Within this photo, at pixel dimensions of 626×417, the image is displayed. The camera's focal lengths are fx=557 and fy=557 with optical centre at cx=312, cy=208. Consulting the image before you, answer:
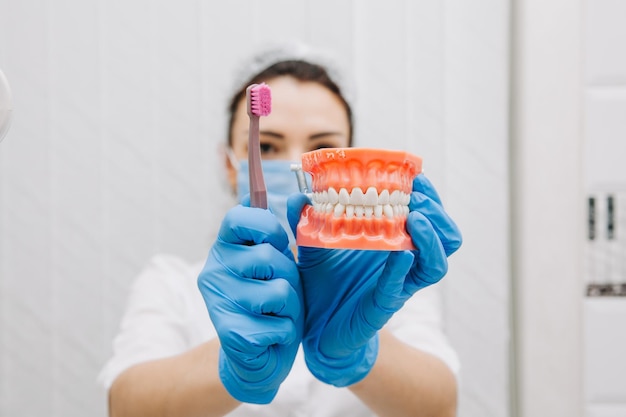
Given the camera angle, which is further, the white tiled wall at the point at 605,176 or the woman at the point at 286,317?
the white tiled wall at the point at 605,176

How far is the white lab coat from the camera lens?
991mm

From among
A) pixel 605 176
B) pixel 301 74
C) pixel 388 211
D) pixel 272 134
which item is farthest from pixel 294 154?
pixel 605 176

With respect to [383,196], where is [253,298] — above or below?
below

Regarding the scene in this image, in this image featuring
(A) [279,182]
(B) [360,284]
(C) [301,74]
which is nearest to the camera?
(B) [360,284]

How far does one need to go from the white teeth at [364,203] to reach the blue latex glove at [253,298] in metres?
0.10

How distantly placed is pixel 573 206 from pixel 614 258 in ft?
0.50

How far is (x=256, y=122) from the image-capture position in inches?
25.9

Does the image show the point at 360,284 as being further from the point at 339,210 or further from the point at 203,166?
the point at 203,166

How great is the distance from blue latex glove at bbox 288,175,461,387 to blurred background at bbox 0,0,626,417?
1.95ft

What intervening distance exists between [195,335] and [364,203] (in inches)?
26.6

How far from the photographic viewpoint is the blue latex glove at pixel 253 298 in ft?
2.09

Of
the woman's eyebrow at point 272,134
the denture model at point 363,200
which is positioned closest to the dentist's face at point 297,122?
the woman's eyebrow at point 272,134

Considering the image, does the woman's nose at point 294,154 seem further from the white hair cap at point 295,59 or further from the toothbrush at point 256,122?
the toothbrush at point 256,122

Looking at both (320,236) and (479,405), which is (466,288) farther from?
(320,236)
